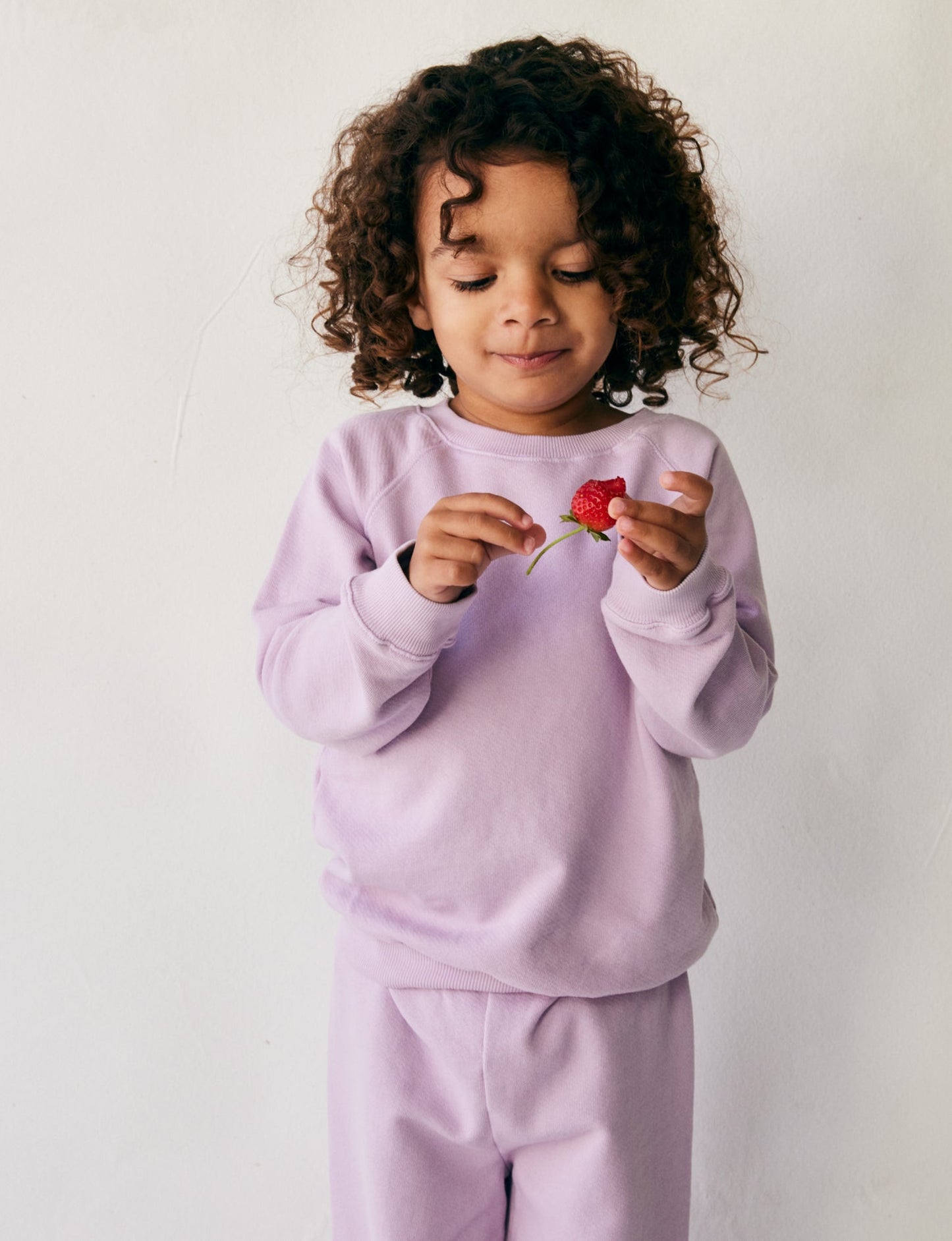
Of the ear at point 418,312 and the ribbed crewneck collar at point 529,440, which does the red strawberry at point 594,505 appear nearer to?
the ribbed crewneck collar at point 529,440

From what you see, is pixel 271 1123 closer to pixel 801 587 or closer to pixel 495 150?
pixel 801 587

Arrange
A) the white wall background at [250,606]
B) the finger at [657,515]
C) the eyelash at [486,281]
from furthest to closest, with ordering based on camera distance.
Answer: the white wall background at [250,606], the eyelash at [486,281], the finger at [657,515]

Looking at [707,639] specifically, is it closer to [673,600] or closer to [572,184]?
[673,600]

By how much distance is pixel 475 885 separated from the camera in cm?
89

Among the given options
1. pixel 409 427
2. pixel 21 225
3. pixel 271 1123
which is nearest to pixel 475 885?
pixel 409 427

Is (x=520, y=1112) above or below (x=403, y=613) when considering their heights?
below

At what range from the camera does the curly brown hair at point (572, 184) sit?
0.88 m

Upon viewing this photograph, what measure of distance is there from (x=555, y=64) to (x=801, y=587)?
575 mm

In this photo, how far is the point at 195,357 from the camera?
1212mm

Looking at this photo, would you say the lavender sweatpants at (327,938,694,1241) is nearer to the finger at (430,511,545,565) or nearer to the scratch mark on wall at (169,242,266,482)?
the finger at (430,511,545,565)

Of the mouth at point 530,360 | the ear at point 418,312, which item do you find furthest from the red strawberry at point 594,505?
the ear at point 418,312

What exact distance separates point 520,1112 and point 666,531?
43 centimetres

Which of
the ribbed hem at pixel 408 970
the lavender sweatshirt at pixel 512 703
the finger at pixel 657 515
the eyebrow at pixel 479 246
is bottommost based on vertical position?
the ribbed hem at pixel 408 970

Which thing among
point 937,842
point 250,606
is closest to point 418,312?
point 250,606
